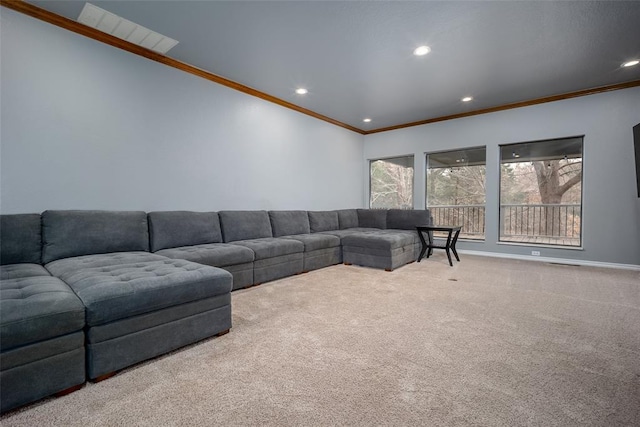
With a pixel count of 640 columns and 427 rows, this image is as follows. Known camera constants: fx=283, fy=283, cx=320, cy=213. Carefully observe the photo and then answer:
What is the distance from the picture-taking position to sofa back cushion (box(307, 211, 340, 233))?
5227 millimetres

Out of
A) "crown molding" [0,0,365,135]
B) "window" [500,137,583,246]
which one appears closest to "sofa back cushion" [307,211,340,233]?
"crown molding" [0,0,365,135]

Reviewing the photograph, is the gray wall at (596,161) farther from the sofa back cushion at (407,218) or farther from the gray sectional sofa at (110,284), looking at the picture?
the gray sectional sofa at (110,284)

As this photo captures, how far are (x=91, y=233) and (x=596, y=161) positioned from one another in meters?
6.90

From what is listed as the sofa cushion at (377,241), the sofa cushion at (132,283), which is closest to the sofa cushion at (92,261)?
the sofa cushion at (132,283)

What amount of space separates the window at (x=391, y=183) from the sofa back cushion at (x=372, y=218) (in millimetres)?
1044

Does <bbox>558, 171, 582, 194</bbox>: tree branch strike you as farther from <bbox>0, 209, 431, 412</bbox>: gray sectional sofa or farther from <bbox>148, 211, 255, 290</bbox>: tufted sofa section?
<bbox>148, 211, 255, 290</bbox>: tufted sofa section

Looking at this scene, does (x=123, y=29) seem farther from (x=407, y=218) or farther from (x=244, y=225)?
(x=407, y=218)

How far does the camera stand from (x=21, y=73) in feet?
8.55

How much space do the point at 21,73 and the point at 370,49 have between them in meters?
3.47

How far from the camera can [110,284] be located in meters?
1.69

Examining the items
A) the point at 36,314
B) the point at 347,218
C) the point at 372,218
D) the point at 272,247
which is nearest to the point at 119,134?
the point at 272,247

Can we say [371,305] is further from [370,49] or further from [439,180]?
[439,180]

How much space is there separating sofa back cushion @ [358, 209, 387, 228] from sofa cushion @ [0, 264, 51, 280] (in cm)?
Answer: 509

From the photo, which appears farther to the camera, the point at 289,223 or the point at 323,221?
the point at 323,221
